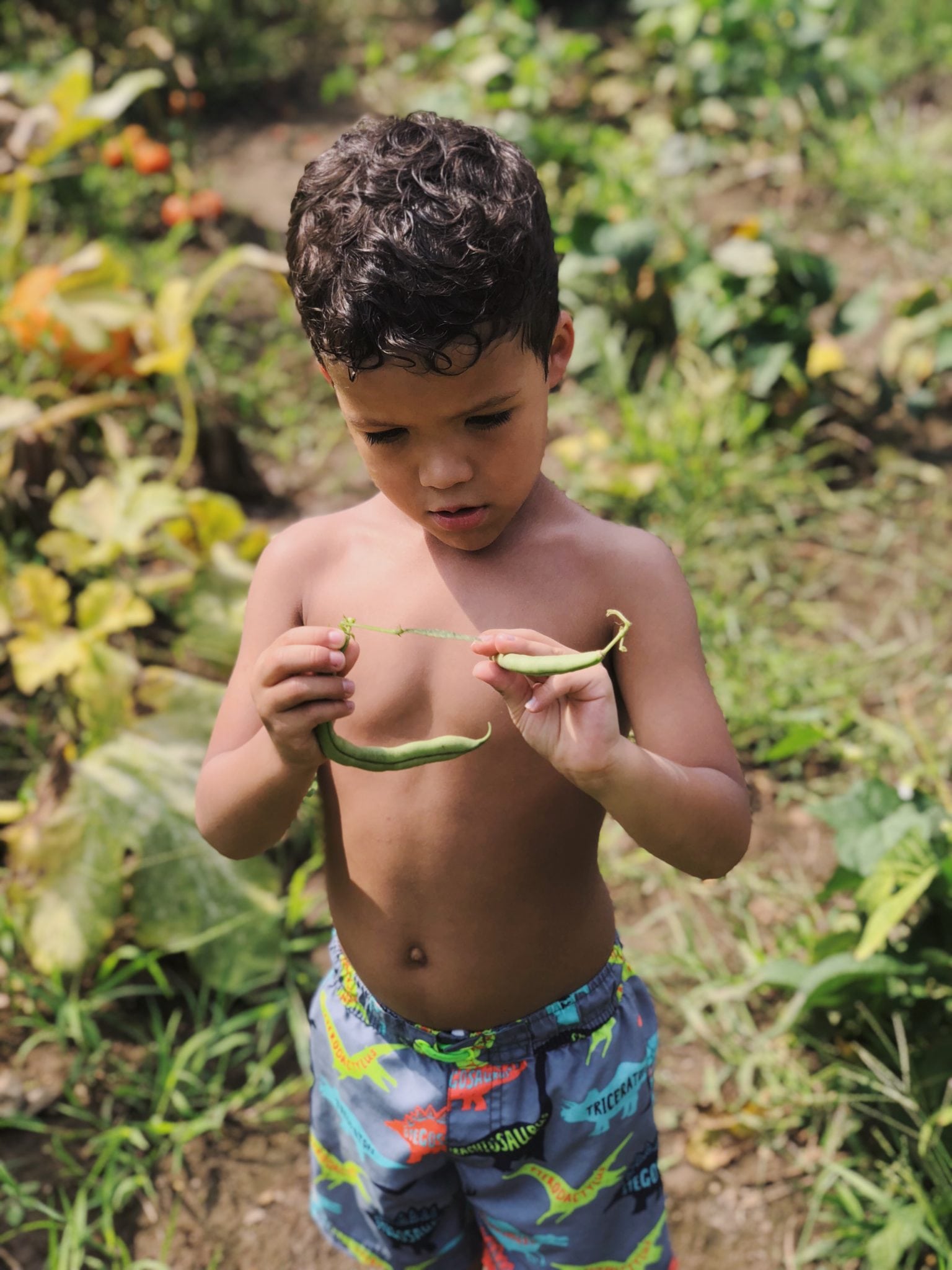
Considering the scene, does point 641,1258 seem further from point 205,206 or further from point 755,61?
point 755,61

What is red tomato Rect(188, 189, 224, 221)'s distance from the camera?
18.6 feet

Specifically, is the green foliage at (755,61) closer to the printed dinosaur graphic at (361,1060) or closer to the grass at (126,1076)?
the grass at (126,1076)

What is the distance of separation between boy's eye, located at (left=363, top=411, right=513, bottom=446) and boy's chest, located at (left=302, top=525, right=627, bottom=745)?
0.71 feet

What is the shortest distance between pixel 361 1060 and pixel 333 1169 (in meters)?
0.30

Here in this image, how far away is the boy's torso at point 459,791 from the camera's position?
1.58 metres

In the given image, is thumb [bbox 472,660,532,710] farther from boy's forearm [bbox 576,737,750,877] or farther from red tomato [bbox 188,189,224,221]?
red tomato [bbox 188,189,224,221]

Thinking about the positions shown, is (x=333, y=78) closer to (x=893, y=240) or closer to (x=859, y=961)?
(x=893, y=240)

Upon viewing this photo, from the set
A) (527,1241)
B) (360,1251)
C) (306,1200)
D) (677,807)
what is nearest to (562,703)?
(677,807)

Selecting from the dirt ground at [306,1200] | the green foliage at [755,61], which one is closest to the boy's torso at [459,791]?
the dirt ground at [306,1200]

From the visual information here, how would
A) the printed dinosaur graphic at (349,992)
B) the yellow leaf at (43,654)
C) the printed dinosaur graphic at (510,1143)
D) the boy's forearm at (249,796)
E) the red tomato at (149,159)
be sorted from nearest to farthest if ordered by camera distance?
the boy's forearm at (249,796) < the printed dinosaur graphic at (510,1143) < the printed dinosaur graphic at (349,992) < the yellow leaf at (43,654) < the red tomato at (149,159)

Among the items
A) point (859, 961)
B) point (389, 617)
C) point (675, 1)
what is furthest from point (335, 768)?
point (675, 1)

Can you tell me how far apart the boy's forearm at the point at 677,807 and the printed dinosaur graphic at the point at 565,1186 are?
0.51 metres

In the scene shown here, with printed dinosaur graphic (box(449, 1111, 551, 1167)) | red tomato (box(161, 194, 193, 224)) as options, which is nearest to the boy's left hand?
printed dinosaur graphic (box(449, 1111, 551, 1167))

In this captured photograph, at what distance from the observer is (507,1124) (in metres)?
1.70
